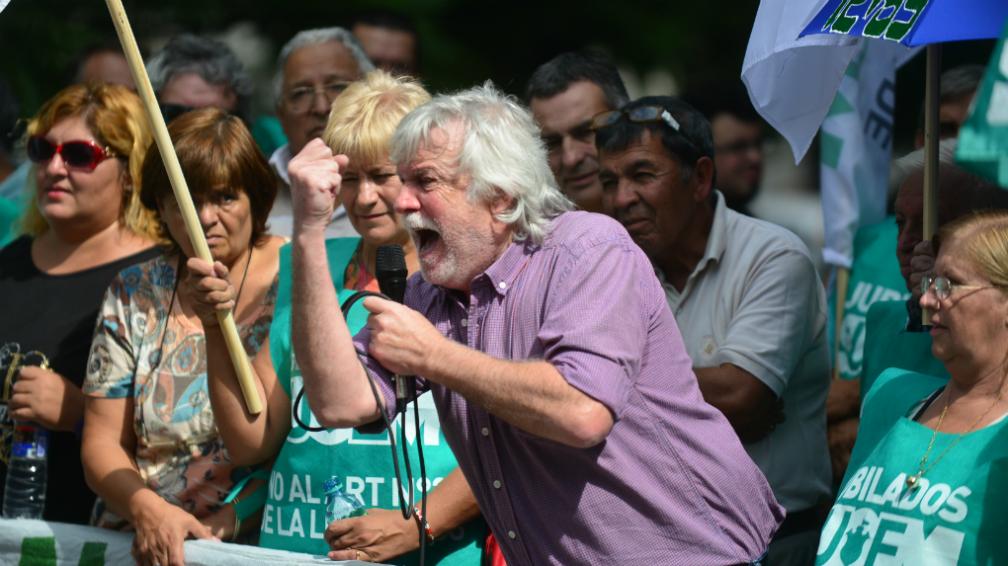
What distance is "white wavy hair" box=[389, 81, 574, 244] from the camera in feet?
12.7

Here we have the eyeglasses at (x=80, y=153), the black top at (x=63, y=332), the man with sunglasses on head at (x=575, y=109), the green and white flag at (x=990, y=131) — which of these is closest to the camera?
the green and white flag at (x=990, y=131)

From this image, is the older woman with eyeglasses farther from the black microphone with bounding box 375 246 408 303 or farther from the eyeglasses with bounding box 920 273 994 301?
the black microphone with bounding box 375 246 408 303

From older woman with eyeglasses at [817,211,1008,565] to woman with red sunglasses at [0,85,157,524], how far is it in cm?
271

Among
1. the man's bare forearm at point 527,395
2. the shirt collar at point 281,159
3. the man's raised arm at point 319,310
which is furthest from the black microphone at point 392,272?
the shirt collar at point 281,159

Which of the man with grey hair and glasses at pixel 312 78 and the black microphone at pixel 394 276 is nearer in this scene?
the black microphone at pixel 394 276

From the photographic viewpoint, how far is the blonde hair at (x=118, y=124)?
18.4ft

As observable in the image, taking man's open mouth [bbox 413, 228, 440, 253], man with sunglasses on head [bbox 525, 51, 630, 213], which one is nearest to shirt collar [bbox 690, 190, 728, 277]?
man with sunglasses on head [bbox 525, 51, 630, 213]

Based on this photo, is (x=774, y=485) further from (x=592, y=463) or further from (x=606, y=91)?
(x=606, y=91)

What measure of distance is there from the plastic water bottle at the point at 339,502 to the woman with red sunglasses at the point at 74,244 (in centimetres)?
118

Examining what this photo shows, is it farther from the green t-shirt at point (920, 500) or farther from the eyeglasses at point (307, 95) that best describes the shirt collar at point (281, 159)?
the green t-shirt at point (920, 500)

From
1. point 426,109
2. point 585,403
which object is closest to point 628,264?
point 585,403

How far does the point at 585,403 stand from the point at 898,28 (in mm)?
1363

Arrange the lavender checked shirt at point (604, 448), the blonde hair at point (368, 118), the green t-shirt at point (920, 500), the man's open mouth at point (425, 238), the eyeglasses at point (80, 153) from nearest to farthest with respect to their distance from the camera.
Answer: the green t-shirt at point (920, 500), the lavender checked shirt at point (604, 448), the man's open mouth at point (425, 238), the blonde hair at point (368, 118), the eyeglasses at point (80, 153)

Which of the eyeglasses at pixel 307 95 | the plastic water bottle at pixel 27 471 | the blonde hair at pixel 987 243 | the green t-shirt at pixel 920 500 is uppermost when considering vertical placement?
the eyeglasses at pixel 307 95
